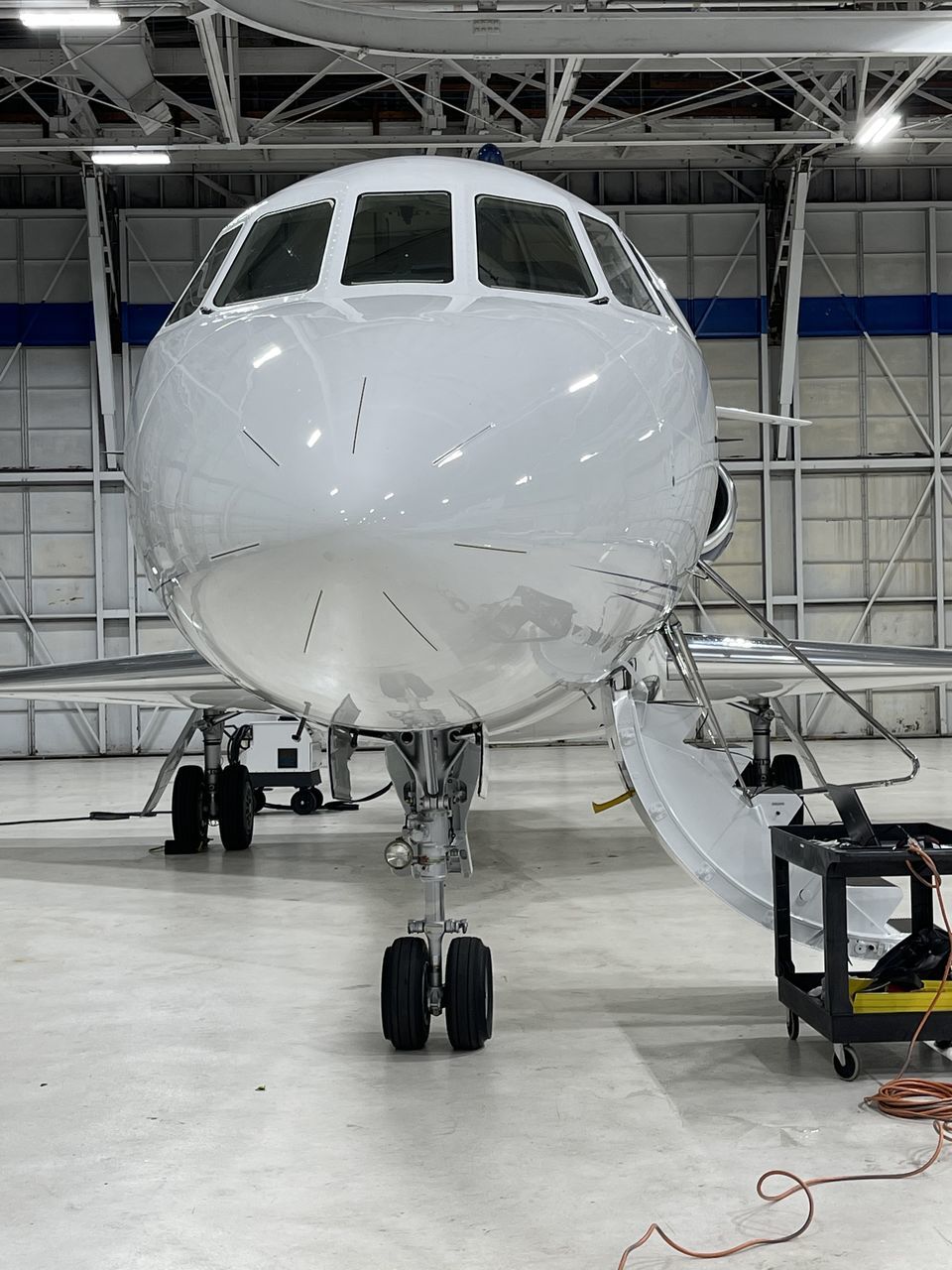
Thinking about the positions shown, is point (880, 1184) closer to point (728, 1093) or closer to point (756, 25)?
point (728, 1093)

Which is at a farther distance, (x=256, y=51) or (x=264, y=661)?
(x=256, y=51)

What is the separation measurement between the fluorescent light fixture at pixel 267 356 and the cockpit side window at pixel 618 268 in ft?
5.29

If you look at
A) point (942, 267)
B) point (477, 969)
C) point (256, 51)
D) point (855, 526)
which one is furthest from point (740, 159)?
point (477, 969)

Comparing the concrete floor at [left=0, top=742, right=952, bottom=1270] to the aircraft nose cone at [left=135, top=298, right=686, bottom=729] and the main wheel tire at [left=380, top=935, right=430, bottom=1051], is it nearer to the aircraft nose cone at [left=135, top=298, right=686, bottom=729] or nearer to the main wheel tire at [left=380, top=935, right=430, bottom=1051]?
the main wheel tire at [left=380, top=935, right=430, bottom=1051]

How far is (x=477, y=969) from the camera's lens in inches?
210

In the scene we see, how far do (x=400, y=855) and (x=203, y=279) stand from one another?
2490mm

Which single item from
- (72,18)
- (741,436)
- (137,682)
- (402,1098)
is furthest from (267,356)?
(741,436)

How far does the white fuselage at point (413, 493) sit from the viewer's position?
11.8 feet

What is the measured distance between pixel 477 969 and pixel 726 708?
676 inches

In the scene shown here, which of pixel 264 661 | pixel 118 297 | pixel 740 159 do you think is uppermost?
pixel 740 159

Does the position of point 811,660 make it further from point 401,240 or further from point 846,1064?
point 401,240

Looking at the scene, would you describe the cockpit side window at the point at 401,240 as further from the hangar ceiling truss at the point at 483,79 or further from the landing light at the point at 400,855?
the hangar ceiling truss at the point at 483,79

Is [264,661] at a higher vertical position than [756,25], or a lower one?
lower

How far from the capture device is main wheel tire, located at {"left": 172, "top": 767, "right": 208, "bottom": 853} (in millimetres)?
11242
